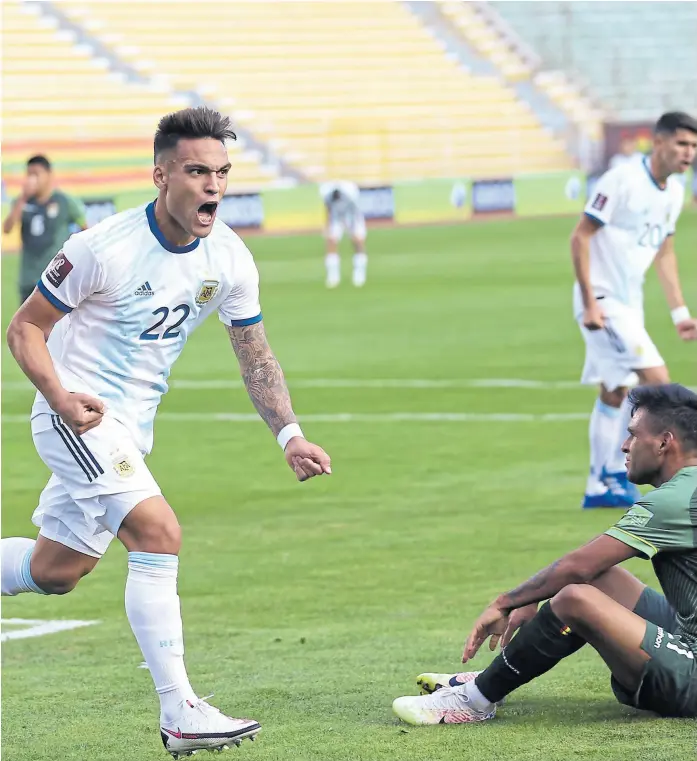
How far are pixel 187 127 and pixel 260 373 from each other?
3.43 feet

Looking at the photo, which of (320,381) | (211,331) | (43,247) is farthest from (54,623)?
(211,331)

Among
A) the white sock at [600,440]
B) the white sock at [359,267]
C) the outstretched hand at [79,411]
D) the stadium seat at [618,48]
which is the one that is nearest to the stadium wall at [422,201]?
the stadium seat at [618,48]

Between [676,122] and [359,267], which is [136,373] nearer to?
[676,122]

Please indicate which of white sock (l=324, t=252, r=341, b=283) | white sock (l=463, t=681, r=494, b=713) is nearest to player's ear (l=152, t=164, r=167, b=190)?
white sock (l=463, t=681, r=494, b=713)

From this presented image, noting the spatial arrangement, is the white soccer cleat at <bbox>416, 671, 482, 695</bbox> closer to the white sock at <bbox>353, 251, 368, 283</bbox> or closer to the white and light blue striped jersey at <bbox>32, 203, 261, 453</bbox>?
the white and light blue striped jersey at <bbox>32, 203, 261, 453</bbox>

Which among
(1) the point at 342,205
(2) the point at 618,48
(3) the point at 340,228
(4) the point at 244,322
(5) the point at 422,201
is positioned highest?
(4) the point at 244,322

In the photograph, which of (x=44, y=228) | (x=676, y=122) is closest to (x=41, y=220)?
(x=44, y=228)

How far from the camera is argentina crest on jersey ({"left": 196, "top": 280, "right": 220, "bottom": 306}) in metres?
5.80

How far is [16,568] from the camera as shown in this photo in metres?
6.07

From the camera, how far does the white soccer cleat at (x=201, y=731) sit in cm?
521

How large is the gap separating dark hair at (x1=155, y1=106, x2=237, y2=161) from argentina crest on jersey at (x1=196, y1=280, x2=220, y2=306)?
48 centimetres

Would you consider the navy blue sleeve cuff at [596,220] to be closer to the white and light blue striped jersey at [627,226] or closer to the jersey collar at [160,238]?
the white and light blue striped jersey at [627,226]

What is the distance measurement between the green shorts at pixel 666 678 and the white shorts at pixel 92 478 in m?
1.70

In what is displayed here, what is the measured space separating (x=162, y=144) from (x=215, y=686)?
2.13 metres
